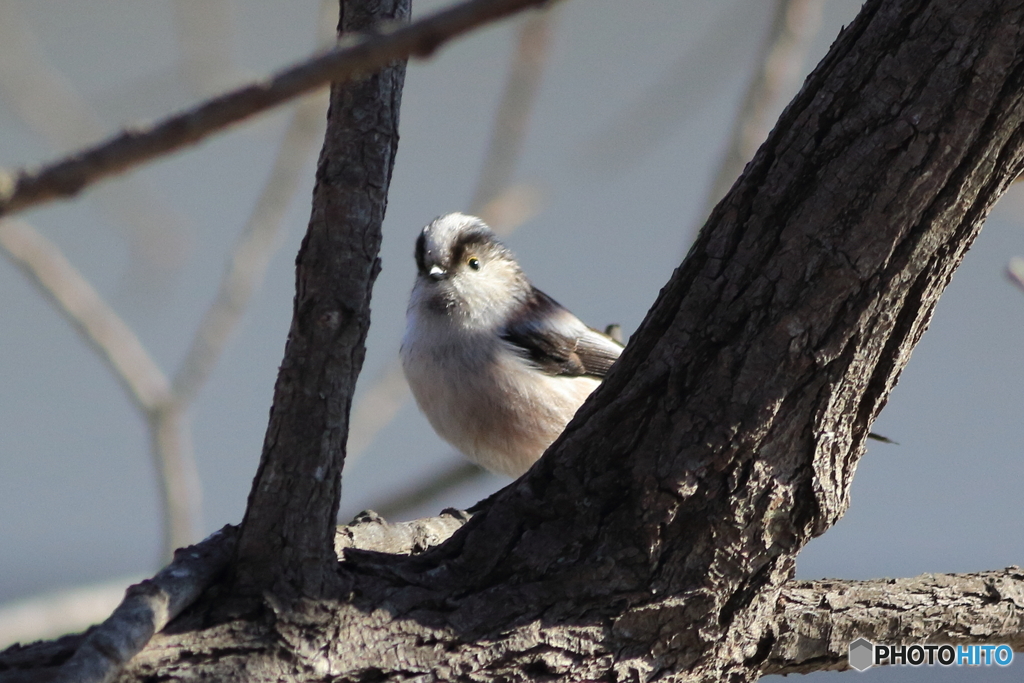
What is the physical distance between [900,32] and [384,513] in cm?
297

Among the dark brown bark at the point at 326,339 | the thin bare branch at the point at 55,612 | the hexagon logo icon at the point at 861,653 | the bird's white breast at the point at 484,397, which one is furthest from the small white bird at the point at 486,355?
the dark brown bark at the point at 326,339

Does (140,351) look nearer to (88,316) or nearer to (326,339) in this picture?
(88,316)

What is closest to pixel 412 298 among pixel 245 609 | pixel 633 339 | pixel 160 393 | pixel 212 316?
pixel 212 316

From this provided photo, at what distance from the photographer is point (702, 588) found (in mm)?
1679

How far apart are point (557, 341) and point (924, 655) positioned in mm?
1895

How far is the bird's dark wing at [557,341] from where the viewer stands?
3502 mm

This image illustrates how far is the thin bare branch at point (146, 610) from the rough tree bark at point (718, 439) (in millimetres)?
48

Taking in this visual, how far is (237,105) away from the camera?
2.18 feet

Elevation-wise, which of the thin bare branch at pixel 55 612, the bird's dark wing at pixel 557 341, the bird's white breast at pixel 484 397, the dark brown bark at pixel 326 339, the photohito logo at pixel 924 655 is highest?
the bird's dark wing at pixel 557 341

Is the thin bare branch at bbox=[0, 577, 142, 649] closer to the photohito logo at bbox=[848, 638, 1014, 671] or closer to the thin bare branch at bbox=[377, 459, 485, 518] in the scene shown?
the thin bare branch at bbox=[377, 459, 485, 518]

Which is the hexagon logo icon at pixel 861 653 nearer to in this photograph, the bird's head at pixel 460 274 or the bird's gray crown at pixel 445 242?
the bird's head at pixel 460 274

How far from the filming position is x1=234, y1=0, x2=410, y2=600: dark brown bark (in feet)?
4.65

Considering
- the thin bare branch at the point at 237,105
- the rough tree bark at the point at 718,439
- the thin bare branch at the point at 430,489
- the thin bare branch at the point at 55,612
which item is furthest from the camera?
the thin bare branch at the point at 430,489

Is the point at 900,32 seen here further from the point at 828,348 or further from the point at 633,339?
the point at 633,339
